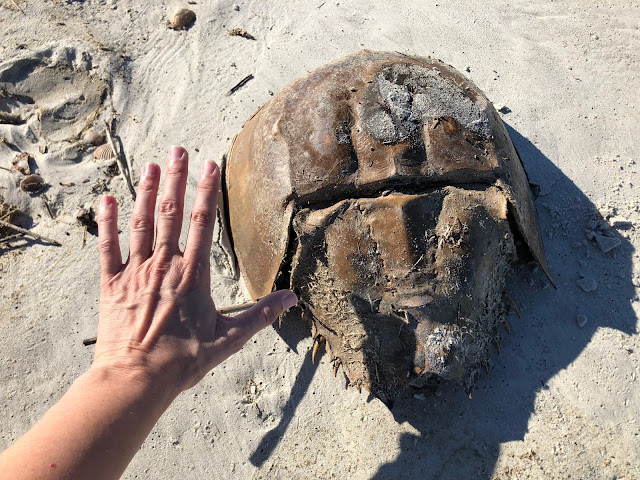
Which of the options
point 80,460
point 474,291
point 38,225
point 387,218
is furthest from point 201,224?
point 38,225

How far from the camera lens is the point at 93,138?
331 cm

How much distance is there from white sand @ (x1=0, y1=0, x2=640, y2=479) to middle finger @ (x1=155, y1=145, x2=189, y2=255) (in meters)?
1.05

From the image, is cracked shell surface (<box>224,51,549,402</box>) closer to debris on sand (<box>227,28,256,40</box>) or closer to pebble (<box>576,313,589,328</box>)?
pebble (<box>576,313,589,328</box>)

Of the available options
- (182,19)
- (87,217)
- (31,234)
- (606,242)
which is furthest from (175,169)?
(606,242)

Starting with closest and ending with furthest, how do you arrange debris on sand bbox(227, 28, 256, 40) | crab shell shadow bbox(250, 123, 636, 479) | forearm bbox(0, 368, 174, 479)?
forearm bbox(0, 368, 174, 479), crab shell shadow bbox(250, 123, 636, 479), debris on sand bbox(227, 28, 256, 40)

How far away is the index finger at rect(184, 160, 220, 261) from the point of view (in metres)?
1.82

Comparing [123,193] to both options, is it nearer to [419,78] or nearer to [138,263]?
[138,263]

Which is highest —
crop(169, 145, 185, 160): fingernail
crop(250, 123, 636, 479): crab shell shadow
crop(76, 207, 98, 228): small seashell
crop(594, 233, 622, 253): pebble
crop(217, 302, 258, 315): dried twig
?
crop(169, 145, 185, 160): fingernail

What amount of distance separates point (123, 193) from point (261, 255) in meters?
1.48

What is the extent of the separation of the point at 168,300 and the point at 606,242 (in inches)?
99.3

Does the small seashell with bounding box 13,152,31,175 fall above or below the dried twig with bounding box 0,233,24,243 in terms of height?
Result: above

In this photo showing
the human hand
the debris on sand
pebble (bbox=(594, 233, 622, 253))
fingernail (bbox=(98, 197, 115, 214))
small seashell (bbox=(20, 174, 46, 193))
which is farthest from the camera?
the debris on sand

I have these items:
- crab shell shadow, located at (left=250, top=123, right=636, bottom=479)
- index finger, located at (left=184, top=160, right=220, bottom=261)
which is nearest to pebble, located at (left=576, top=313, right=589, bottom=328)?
crab shell shadow, located at (left=250, top=123, right=636, bottom=479)

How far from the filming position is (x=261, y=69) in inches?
138
